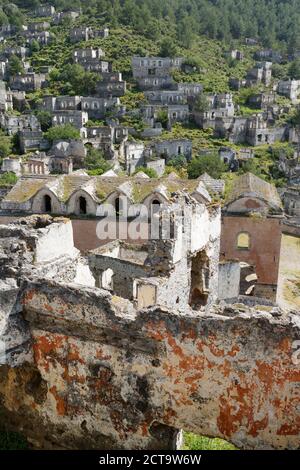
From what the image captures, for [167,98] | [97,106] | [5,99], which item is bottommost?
[97,106]

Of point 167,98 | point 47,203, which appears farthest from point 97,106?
point 47,203

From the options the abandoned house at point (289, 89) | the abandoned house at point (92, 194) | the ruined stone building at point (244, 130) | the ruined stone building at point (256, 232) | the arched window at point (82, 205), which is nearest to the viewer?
the abandoned house at point (92, 194)

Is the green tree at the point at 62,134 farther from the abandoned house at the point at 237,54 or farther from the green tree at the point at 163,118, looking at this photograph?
the abandoned house at the point at 237,54

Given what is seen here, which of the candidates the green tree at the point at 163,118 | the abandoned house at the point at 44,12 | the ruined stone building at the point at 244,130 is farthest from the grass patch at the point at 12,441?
the abandoned house at the point at 44,12

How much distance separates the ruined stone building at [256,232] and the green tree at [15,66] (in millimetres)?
96340

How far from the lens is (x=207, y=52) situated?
12750 cm

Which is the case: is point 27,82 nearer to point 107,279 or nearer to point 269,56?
point 269,56

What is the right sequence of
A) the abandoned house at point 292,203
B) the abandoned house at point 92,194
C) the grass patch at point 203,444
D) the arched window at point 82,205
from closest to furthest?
the grass patch at point 203,444
the abandoned house at point 92,194
the arched window at point 82,205
the abandoned house at point 292,203

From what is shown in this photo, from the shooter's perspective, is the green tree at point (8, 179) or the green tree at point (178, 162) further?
the green tree at point (178, 162)

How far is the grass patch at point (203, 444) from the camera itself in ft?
37.7

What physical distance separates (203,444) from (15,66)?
11024 centimetres

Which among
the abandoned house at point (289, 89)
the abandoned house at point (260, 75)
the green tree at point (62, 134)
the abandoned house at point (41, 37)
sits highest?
the abandoned house at point (41, 37)

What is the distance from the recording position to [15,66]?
4289 inches
